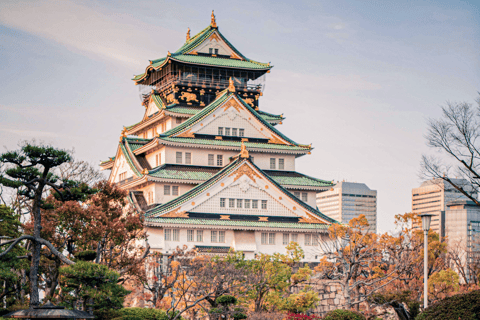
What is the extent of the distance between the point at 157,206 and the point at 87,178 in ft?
37.0

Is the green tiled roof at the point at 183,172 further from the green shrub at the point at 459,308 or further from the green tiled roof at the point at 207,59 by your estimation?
the green shrub at the point at 459,308

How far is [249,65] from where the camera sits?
218ft

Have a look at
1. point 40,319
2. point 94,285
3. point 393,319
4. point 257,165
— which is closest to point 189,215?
point 257,165

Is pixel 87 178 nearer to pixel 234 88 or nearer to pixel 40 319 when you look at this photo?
pixel 234 88

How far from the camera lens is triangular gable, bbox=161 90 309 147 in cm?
5909

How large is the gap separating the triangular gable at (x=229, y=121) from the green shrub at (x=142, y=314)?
27.5 metres

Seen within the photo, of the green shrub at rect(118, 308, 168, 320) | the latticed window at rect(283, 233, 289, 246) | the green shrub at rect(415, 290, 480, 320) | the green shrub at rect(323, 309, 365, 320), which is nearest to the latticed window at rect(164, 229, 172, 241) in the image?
the latticed window at rect(283, 233, 289, 246)

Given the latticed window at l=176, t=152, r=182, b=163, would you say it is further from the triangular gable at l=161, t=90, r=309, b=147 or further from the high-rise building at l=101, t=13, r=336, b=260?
the triangular gable at l=161, t=90, r=309, b=147

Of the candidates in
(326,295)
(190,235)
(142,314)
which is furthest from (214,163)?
(142,314)

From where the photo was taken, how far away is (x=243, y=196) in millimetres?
55500

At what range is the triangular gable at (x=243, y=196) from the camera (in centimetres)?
5372

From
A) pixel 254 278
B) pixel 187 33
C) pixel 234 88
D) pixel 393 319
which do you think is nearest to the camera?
pixel 254 278

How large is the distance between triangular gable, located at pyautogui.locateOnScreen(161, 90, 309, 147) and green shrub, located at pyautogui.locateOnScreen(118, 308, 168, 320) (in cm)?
2749

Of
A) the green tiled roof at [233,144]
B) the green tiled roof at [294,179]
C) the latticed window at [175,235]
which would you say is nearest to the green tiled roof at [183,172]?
the green tiled roof at [233,144]
